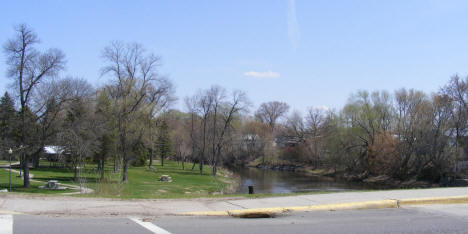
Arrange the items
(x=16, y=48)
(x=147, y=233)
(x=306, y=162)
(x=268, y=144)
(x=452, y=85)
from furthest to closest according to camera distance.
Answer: (x=268, y=144), (x=306, y=162), (x=452, y=85), (x=16, y=48), (x=147, y=233)

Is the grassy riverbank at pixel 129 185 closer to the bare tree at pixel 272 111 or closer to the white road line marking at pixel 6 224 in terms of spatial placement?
the white road line marking at pixel 6 224

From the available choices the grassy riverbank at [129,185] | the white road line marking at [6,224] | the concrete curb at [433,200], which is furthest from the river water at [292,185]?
the white road line marking at [6,224]

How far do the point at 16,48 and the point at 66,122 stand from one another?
7334 millimetres

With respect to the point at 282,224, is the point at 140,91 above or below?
above

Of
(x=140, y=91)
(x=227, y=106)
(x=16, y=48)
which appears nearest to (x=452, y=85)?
(x=227, y=106)

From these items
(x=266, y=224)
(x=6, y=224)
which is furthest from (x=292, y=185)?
(x=6, y=224)

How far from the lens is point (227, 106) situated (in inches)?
2677

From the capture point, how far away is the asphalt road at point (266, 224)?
7680mm

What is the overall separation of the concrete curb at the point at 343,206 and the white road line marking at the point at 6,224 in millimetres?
3603

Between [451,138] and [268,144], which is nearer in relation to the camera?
[451,138]

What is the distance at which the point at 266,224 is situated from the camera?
337 inches

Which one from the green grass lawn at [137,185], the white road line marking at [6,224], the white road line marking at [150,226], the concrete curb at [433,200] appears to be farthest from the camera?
the green grass lawn at [137,185]

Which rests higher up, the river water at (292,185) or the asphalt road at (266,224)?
the asphalt road at (266,224)

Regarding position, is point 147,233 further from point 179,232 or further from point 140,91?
point 140,91
